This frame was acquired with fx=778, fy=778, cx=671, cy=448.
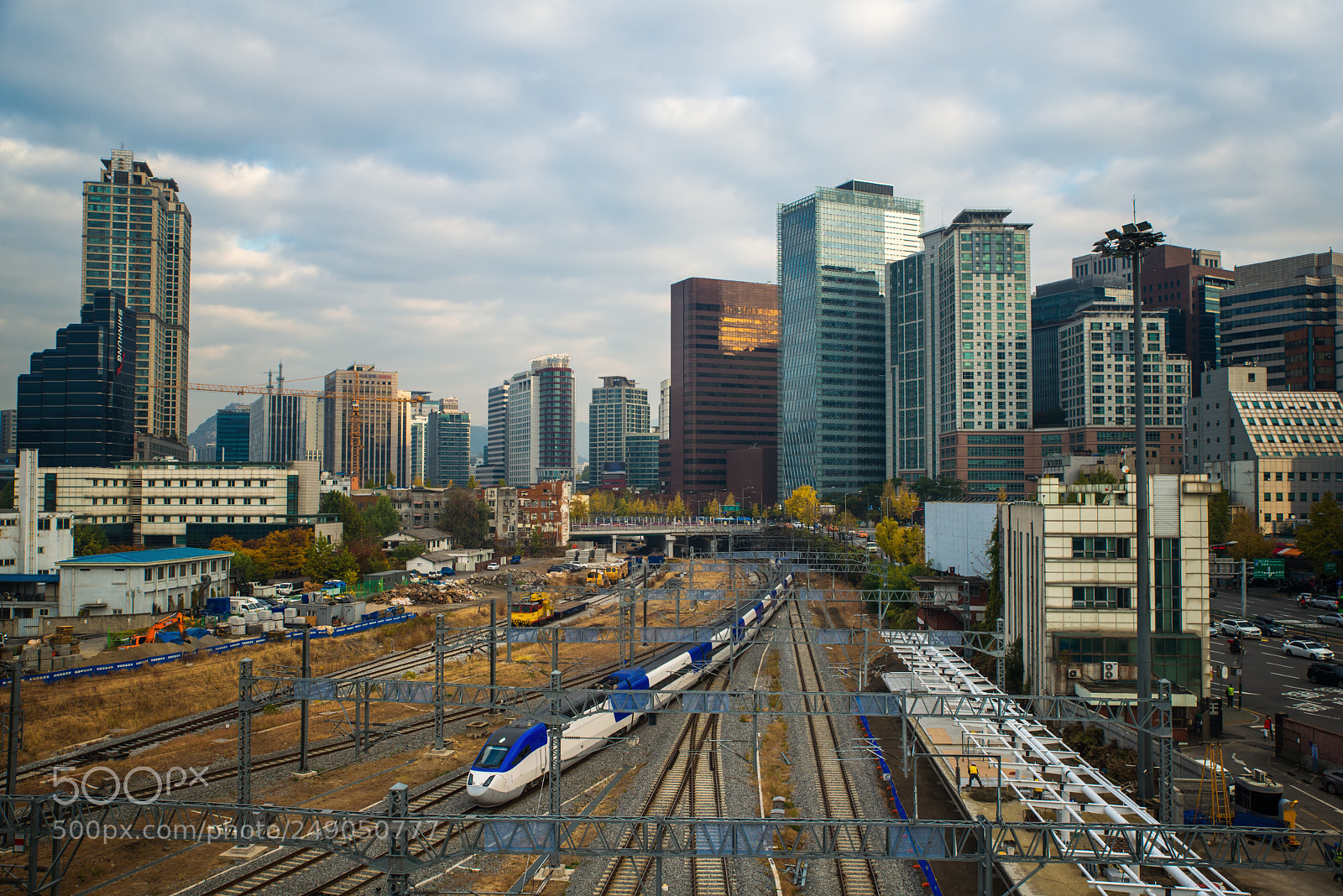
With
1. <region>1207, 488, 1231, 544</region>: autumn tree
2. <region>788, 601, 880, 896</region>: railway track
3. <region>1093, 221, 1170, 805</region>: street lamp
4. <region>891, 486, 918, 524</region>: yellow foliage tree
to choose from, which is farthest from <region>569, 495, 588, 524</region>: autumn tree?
<region>1093, 221, 1170, 805</region>: street lamp

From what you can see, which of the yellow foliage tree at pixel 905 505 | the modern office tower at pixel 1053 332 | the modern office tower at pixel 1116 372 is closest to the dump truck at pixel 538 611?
the yellow foliage tree at pixel 905 505

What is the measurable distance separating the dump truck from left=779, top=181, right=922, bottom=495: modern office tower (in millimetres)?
103737

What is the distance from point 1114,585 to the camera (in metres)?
34.0

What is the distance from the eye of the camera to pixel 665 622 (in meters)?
63.6

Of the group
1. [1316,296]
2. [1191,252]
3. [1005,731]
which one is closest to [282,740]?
[1005,731]

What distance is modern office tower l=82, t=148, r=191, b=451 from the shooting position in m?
158

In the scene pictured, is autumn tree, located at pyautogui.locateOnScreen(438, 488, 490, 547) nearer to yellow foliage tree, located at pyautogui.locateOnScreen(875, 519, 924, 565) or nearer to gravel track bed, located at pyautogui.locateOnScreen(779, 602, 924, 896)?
yellow foliage tree, located at pyautogui.locateOnScreen(875, 519, 924, 565)

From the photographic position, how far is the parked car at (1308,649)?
44912 mm

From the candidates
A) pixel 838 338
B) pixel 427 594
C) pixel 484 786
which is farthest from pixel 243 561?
pixel 838 338

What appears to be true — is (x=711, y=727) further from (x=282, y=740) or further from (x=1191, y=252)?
(x=1191, y=252)

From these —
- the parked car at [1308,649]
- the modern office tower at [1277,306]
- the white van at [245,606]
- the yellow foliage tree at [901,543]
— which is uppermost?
the modern office tower at [1277,306]

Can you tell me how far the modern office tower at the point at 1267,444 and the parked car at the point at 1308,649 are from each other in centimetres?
4098

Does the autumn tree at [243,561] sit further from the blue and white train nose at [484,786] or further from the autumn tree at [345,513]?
the blue and white train nose at [484,786]

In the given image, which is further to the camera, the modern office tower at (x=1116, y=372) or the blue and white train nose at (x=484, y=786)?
the modern office tower at (x=1116, y=372)
